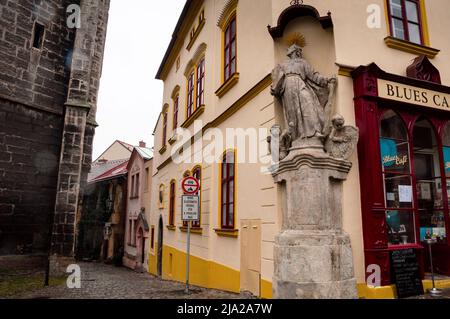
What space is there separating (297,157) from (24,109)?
8.53m

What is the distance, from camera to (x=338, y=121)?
6.07 meters

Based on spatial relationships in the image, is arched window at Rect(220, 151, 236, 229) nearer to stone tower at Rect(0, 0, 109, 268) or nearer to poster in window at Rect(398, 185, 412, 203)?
poster in window at Rect(398, 185, 412, 203)

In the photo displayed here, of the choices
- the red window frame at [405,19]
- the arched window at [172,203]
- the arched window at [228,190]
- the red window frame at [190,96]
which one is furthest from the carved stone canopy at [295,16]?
the arched window at [172,203]

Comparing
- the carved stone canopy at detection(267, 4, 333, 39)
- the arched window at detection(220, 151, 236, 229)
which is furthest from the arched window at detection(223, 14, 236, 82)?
the carved stone canopy at detection(267, 4, 333, 39)

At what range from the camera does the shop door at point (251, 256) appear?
A: 7.15 metres

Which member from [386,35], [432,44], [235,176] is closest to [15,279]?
[235,176]

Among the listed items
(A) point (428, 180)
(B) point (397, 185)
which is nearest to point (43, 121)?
(B) point (397, 185)

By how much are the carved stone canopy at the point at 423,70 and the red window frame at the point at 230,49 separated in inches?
164

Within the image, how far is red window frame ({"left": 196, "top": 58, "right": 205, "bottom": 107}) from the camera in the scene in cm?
1205

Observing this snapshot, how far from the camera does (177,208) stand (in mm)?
14336

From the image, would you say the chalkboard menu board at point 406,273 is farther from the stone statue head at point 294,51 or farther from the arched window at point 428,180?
the stone statue head at point 294,51

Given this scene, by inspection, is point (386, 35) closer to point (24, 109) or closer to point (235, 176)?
point (235, 176)

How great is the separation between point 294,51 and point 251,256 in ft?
14.1

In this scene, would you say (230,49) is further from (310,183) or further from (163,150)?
(163,150)
